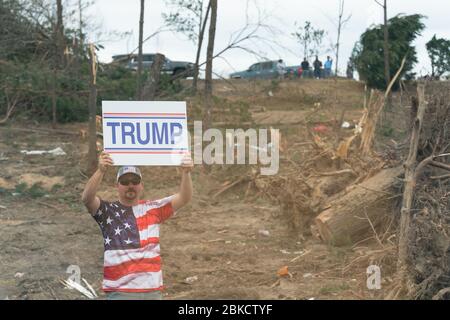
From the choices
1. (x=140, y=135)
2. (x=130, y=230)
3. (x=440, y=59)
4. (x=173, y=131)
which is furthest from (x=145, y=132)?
(x=440, y=59)

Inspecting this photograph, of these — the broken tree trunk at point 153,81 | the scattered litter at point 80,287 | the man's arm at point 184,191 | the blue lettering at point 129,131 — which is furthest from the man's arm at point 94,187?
the broken tree trunk at point 153,81

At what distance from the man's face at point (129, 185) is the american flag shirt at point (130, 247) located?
7 centimetres

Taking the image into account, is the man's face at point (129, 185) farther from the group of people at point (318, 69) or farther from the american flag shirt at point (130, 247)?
the group of people at point (318, 69)

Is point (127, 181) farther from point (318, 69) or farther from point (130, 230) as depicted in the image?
point (318, 69)

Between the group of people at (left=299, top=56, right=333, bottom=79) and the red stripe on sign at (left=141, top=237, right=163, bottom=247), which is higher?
the group of people at (left=299, top=56, right=333, bottom=79)

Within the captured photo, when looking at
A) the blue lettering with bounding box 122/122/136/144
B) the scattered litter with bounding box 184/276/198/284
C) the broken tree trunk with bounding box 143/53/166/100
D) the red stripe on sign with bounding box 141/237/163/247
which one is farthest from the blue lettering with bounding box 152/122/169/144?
the broken tree trunk with bounding box 143/53/166/100

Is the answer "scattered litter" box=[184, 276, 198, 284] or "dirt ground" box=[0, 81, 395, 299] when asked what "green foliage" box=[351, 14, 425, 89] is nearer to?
"dirt ground" box=[0, 81, 395, 299]

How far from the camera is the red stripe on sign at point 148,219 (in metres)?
4.17

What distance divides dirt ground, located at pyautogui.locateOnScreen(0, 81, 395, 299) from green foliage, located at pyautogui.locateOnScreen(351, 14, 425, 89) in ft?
40.0

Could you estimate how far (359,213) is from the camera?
8.09m

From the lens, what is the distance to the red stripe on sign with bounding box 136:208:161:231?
417cm

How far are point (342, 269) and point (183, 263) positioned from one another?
1857 mm

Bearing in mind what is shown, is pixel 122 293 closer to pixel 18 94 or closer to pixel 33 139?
pixel 33 139

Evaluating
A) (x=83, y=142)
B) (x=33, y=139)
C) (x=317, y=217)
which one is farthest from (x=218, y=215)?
(x=33, y=139)
